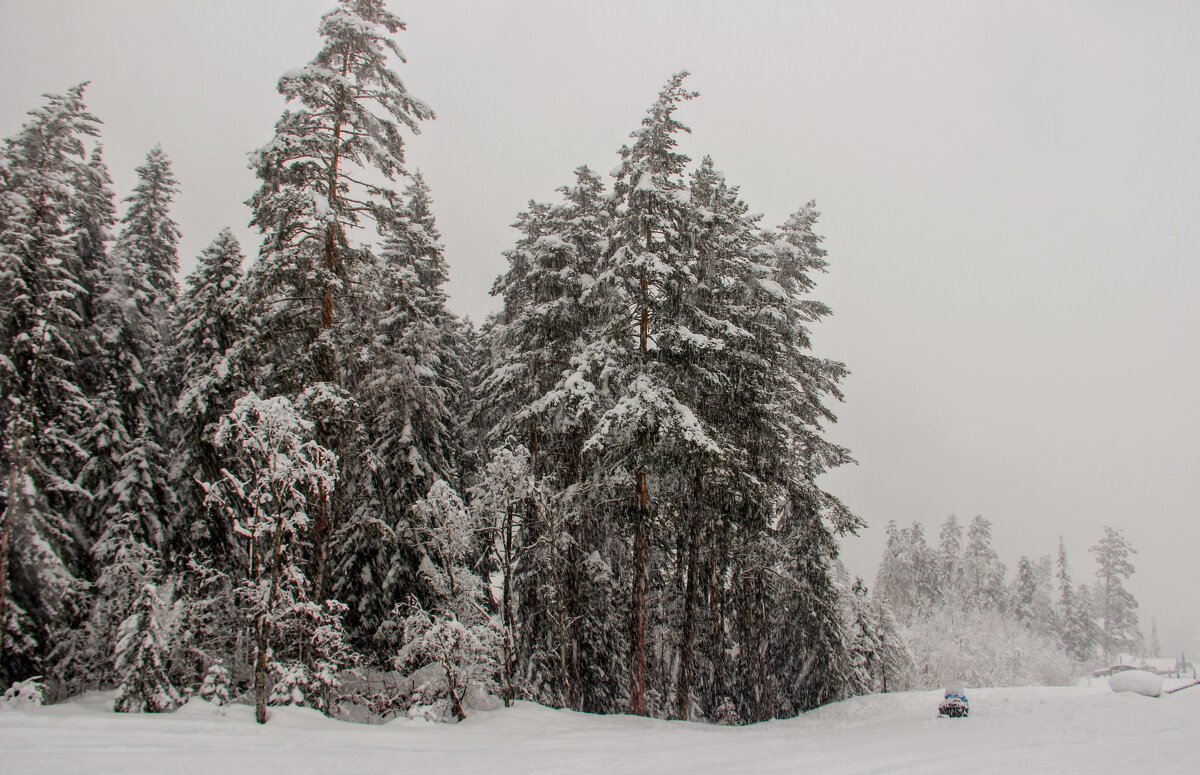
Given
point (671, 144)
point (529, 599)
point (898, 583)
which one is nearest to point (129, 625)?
point (529, 599)

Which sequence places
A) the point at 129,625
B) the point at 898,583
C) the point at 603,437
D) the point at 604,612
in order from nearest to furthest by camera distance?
1. the point at 129,625
2. the point at 603,437
3. the point at 604,612
4. the point at 898,583

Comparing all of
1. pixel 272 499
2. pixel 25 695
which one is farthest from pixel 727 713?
pixel 25 695

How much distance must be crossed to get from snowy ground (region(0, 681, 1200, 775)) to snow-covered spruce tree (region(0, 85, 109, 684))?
314 cm

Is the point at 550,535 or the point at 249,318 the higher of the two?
the point at 249,318

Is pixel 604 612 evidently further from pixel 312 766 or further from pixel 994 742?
pixel 312 766

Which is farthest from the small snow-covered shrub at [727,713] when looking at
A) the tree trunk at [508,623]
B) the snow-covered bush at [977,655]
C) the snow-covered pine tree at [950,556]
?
the snow-covered pine tree at [950,556]

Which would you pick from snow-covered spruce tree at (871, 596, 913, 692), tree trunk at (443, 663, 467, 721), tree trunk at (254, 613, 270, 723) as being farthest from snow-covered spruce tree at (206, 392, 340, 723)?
snow-covered spruce tree at (871, 596, 913, 692)

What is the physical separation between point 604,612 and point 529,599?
→ 9.05ft

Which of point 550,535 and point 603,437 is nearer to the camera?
point 603,437

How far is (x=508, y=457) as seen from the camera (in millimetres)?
15492

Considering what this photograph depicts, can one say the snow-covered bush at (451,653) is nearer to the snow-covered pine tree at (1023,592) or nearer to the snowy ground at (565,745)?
the snowy ground at (565,745)

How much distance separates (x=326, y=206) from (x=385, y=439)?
8.77 m

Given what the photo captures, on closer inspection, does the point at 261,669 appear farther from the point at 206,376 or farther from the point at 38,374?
the point at 38,374

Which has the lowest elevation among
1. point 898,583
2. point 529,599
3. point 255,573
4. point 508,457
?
point 898,583
